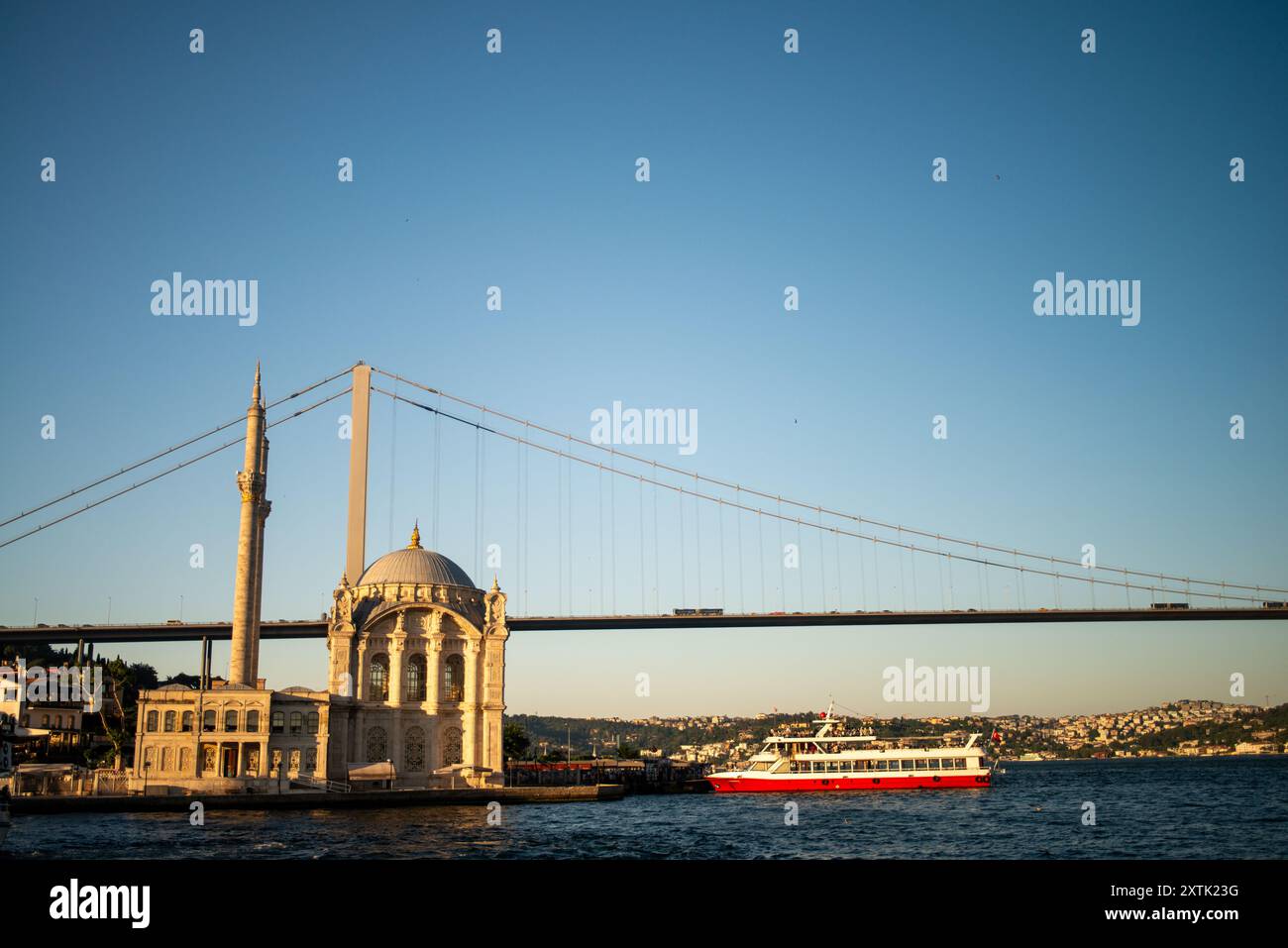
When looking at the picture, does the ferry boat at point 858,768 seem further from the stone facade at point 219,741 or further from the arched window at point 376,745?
the stone facade at point 219,741

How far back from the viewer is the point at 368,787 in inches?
2837

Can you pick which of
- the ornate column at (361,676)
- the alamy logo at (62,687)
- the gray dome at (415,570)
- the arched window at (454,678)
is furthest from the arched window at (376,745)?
the alamy logo at (62,687)

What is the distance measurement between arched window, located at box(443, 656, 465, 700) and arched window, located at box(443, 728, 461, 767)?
7.81 feet

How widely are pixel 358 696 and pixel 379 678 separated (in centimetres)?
219

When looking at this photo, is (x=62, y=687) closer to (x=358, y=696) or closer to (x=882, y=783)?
(x=358, y=696)

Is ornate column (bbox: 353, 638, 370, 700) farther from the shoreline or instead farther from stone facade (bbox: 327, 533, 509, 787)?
the shoreline

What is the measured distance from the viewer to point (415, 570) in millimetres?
79812

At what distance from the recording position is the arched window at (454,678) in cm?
7831

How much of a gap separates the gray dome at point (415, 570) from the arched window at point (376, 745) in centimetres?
1062

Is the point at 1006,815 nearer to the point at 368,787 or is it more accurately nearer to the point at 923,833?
the point at 923,833
